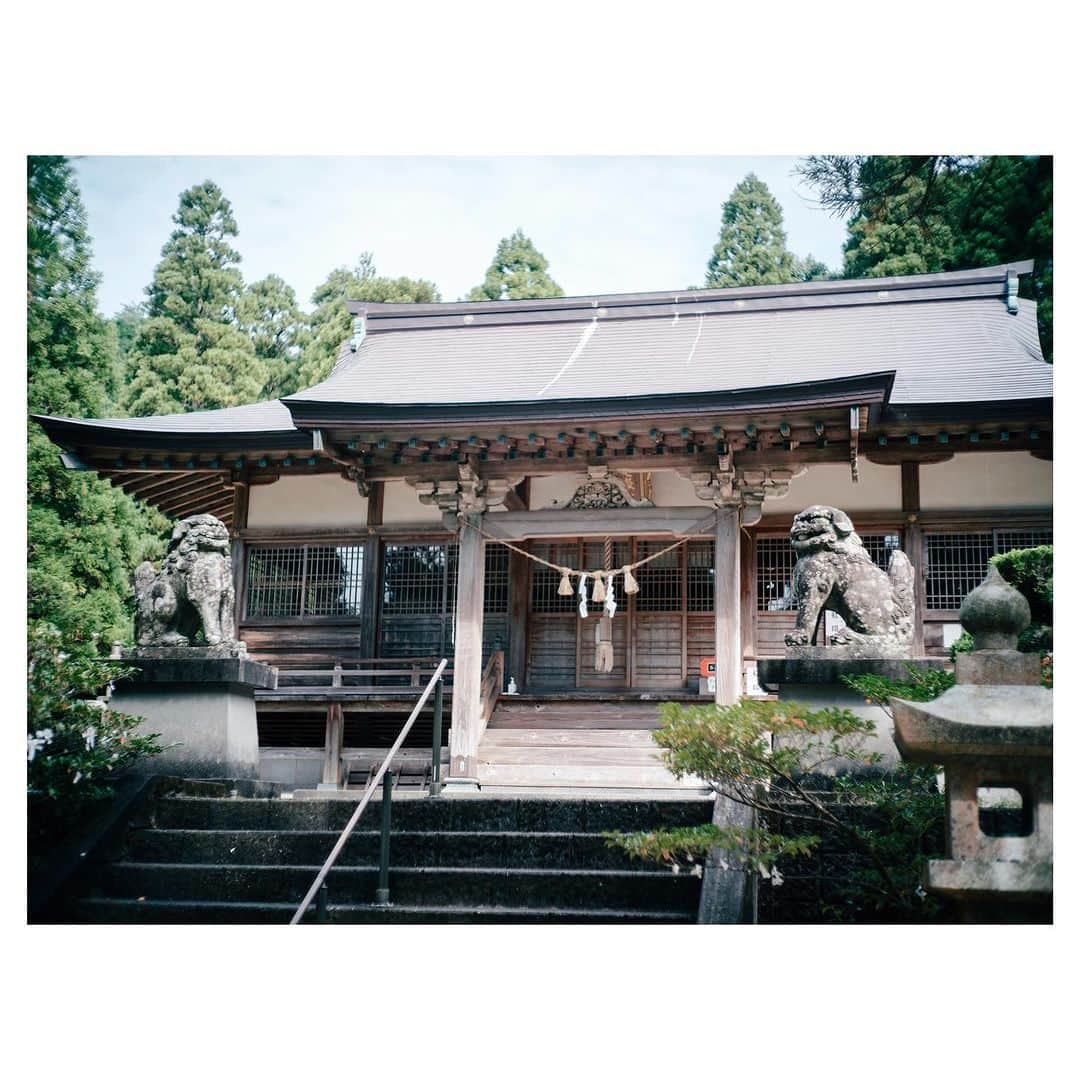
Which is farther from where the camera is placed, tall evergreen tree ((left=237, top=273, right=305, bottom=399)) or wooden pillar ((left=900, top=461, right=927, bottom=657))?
tall evergreen tree ((left=237, top=273, right=305, bottom=399))

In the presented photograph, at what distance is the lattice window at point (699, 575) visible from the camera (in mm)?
10602

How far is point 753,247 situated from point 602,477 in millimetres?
14851

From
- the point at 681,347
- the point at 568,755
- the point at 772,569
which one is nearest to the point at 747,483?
the point at 772,569

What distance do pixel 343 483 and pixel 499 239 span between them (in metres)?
12.9

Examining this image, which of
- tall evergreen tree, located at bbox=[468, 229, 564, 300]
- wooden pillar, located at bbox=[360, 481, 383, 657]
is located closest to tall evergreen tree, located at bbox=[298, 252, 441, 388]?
tall evergreen tree, located at bbox=[468, 229, 564, 300]

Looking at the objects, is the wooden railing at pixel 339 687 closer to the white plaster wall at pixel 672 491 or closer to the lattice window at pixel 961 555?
the white plaster wall at pixel 672 491

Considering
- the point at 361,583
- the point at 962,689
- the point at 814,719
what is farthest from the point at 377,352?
the point at 962,689

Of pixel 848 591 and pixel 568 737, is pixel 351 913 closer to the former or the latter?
pixel 848 591

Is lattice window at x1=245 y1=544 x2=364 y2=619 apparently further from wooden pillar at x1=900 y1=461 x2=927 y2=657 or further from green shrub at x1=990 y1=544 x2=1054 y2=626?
green shrub at x1=990 y1=544 x2=1054 y2=626

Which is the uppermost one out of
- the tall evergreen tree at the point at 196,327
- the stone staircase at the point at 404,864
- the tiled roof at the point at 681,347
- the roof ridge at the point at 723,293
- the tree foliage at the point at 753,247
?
the tree foliage at the point at 753,247

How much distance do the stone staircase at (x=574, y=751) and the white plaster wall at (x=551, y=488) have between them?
1758 mm

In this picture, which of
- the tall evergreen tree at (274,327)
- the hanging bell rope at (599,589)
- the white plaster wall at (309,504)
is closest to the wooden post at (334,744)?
the white plaster wall at (309,504)

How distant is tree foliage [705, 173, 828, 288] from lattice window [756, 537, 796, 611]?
13.1 m

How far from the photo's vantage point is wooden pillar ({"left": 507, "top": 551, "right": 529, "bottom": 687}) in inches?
420
